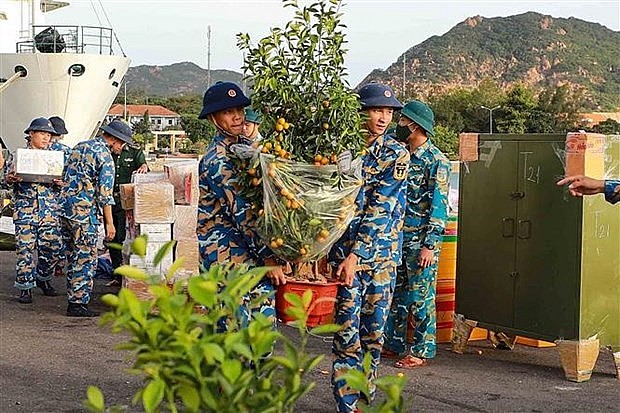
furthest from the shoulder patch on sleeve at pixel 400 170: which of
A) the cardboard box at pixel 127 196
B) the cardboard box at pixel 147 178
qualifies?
the cardboard box at pixel 147 178

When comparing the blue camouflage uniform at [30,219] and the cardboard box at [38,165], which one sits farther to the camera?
the blue camouflage uniform at [30,219]

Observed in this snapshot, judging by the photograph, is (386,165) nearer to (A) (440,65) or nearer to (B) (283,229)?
(B) (283,229)

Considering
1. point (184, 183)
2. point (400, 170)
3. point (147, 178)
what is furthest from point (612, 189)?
point (147, 178)

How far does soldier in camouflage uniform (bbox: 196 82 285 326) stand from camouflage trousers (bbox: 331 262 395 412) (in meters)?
0.51

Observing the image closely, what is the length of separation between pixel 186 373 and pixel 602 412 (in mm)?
4844

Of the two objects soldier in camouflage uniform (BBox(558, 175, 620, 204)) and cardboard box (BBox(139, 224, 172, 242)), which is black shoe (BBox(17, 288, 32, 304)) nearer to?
cardboard box (BBox(139, 224, 172, 242))

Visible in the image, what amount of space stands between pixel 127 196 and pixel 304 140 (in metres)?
5.51

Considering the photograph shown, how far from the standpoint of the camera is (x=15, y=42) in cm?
3578

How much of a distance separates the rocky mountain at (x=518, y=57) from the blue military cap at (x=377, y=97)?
93.1 metres

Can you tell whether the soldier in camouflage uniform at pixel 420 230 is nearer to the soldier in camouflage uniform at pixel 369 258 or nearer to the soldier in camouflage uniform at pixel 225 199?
the soldier in camouflage uniform at pixel 369 258

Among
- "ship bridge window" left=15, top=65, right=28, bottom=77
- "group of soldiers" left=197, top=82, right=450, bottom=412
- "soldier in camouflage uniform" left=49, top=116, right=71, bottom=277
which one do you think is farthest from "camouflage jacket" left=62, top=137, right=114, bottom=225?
"ship bridge window" left=15, top=65, right=28, bottom=77

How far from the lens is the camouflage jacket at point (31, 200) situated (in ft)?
33.4

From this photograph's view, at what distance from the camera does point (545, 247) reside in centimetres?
→ 739

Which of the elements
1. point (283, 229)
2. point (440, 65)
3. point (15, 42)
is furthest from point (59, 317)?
point (440, 65)
